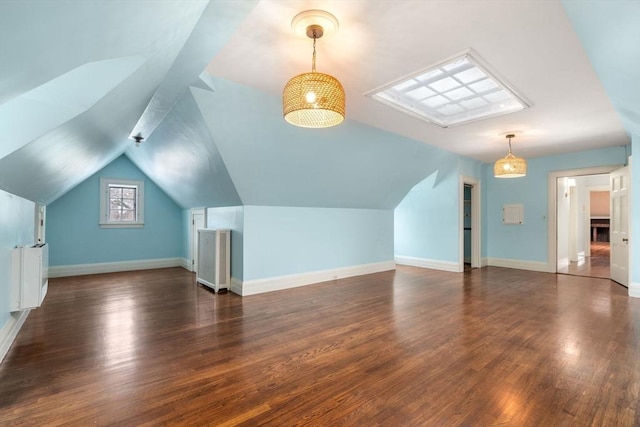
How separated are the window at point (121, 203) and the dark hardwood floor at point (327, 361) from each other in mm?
2674

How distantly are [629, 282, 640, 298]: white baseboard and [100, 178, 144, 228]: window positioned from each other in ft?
30.2

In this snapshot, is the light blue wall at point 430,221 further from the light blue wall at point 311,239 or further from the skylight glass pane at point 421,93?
the skylight glass pane at point 421,93

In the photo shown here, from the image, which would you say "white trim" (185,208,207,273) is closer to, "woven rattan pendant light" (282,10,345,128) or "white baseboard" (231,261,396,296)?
"white baseboard" (231,261,396,296)

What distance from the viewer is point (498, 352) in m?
2.60

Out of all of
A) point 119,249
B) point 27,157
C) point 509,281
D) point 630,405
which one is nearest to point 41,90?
point 27,157

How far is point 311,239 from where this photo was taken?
17.6 feet

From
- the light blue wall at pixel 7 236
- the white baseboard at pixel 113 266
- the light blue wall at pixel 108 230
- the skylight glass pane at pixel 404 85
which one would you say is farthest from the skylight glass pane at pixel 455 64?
the light blue wall at pixel 108 230

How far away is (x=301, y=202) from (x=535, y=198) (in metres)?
5.26

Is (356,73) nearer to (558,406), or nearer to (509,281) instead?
(558,406)

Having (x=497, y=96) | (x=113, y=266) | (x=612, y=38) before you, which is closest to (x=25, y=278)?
(x=113, y=266)

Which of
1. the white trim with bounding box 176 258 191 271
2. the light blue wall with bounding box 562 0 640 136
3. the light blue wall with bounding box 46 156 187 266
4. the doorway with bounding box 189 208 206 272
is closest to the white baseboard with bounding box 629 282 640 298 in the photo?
the light blue wall with bounding box 562 0 640 136

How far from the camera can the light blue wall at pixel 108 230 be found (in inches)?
241

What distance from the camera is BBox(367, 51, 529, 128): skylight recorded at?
284 cm

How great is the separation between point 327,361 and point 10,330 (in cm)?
301
